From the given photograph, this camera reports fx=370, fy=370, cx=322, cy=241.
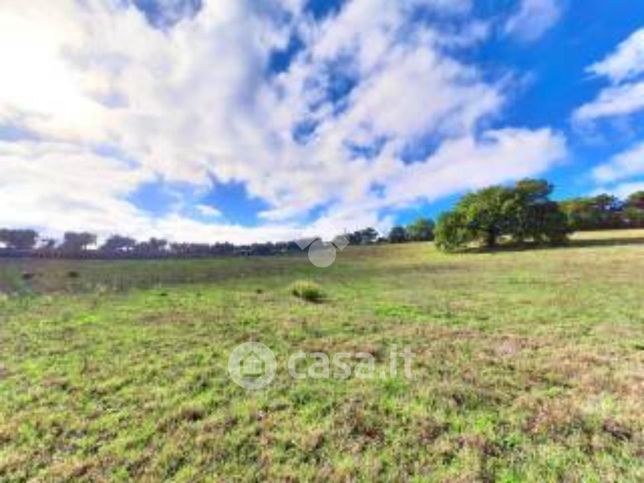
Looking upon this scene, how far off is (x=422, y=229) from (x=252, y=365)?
80470mm

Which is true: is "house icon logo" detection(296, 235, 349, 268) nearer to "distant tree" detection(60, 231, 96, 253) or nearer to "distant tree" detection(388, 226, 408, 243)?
"distant tree" detection(388, 226, 408, 243)

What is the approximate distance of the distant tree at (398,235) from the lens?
90.9 metres

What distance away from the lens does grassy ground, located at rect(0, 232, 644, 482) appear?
392 centimetres

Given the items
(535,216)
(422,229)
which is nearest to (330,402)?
(535,216)

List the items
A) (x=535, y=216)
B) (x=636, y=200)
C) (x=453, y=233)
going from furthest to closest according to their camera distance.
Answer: (x=636, y=200), (x=453, y=233), (x=535, y=216)

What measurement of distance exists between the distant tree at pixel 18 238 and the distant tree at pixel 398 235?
3629 inches

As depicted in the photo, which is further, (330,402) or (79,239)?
(79,239)

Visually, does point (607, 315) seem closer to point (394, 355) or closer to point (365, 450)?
point (394, 355)

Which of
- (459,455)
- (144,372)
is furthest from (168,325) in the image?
(459,455)

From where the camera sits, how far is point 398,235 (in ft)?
303

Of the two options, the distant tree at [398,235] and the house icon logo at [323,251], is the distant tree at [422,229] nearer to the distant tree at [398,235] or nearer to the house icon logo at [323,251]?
the distant tree at [398,235]

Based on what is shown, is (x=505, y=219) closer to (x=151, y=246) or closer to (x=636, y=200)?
(x=636, y=200)

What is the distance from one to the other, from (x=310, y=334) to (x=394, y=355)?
249 centimetres

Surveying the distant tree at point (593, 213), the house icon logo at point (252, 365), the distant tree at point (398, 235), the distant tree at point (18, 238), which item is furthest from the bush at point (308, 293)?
the distant tree at point (18, 238)
